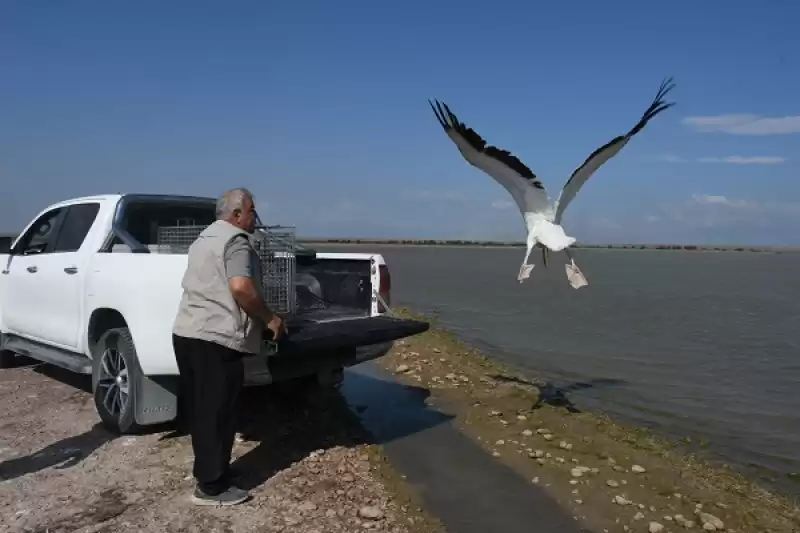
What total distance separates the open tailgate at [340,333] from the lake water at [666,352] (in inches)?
111

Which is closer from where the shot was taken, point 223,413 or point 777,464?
point 223,413

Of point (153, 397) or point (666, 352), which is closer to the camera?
point (153, 397)

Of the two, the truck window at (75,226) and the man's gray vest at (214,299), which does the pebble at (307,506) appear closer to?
the man's gray vest at (214,299)

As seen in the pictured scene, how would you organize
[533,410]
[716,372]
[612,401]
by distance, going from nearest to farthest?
[533,410]
[612,401]
[716,372]

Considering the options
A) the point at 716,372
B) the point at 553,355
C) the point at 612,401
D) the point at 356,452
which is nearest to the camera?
the point at 356,452

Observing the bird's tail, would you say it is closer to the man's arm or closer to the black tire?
the man's arm

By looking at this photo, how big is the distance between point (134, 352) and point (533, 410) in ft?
13.8

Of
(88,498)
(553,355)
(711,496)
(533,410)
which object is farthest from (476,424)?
(553,355)

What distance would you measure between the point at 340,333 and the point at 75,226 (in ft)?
10.3

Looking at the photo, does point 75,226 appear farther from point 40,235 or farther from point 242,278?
point 242,278

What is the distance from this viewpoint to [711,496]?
512 centimetres

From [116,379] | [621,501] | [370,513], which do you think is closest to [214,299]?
[370,513]

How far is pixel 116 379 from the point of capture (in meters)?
5.62

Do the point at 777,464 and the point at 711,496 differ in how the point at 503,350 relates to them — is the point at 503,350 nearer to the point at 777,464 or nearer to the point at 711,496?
the point at 777,464
